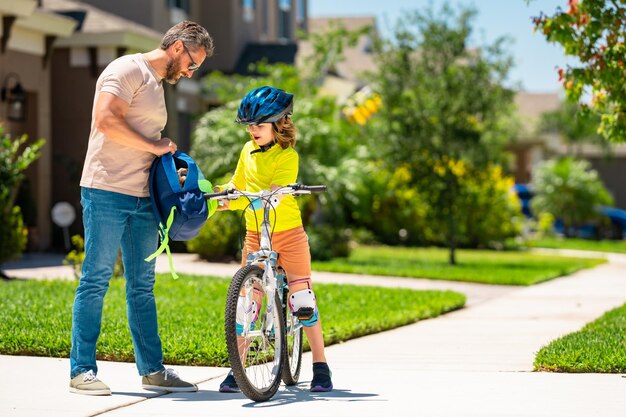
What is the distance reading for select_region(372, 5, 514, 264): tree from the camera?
71.6 feet

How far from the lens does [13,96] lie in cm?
2106

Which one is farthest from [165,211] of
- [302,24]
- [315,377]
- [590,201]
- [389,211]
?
[590,201]

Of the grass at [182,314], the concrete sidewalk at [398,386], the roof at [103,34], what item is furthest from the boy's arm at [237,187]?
the roof at [103,34]

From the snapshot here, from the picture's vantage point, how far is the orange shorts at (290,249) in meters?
7.47

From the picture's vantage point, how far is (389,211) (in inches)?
1181

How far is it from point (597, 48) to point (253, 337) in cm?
496

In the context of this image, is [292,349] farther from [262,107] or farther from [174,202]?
[262,107]

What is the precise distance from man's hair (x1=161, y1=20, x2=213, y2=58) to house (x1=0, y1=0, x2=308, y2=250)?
11846 millimetres

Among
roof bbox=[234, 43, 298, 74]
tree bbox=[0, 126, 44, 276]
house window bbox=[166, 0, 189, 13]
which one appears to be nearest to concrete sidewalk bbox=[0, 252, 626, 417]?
tree bbox=[0, 126, 44, 276]

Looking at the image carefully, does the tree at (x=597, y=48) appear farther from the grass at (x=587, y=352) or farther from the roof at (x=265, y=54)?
the roof at (x=265, y=54)

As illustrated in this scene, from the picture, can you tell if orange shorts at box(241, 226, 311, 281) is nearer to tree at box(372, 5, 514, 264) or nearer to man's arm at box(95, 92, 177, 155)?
man's arm at box(95, 92, 177, 155)

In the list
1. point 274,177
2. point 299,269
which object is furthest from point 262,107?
point 299,269

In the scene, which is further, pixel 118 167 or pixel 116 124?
pixel 118 167

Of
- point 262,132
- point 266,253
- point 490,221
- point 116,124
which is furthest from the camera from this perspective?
point 490,221
